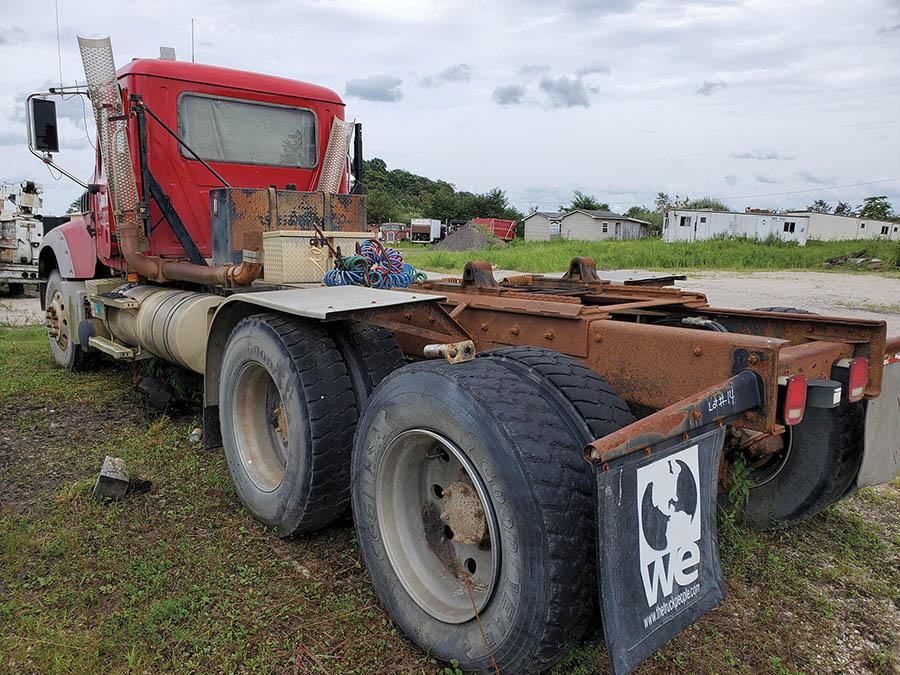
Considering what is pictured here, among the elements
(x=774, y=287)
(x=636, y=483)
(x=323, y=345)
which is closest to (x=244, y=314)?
(x=323, y=345)

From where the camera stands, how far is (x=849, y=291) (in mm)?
18891

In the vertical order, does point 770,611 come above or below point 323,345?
below

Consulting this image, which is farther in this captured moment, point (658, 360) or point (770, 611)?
point (770, 611)

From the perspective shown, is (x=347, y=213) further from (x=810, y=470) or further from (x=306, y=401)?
(x=810, y=470)

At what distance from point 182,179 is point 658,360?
410 centimetres

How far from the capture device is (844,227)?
5794cm

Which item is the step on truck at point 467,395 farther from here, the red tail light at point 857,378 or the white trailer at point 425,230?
the white trailer at point 425,230

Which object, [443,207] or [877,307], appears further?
[443,207]

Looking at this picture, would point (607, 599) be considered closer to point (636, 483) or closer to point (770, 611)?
point (636, 483)

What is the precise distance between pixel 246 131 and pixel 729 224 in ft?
175

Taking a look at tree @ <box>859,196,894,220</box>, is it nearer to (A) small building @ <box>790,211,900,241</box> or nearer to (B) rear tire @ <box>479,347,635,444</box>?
(A) small building @ <box>790,211,900,241</box>

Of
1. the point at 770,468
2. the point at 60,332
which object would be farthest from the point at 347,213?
the point at 60,332

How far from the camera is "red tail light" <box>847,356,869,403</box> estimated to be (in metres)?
2.62

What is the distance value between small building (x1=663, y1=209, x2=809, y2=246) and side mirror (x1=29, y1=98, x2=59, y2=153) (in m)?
49.8
